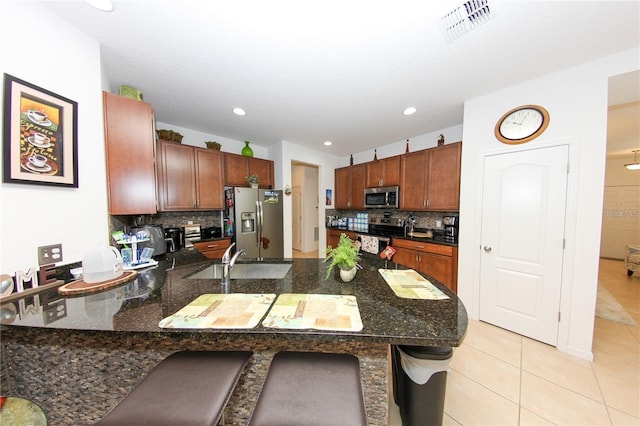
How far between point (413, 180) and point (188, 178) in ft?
11.2

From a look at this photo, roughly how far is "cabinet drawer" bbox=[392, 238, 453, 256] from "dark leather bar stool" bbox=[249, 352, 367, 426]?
7.94 ft

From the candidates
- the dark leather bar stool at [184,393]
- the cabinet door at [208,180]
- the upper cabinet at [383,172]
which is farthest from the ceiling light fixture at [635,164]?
the cabinet door at [208,180]

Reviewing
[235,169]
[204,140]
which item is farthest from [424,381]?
[204,140]

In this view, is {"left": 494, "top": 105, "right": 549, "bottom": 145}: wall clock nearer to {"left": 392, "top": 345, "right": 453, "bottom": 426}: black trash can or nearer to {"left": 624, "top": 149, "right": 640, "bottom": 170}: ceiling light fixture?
{"left": 392, "top": 345, "right": 453, "bottom": 426}: black trash can

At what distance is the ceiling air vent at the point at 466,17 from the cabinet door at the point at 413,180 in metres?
1.86

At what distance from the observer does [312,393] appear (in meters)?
0.74

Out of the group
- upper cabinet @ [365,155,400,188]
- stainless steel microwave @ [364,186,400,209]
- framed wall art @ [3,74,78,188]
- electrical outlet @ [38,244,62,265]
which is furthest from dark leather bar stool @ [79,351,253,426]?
upper cabinet @ [365,155,400,188]

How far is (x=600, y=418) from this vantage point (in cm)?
130

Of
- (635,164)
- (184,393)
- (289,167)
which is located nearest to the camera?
(184,393)

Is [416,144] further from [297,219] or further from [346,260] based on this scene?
[297,219]

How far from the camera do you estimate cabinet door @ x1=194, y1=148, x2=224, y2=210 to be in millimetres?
3006

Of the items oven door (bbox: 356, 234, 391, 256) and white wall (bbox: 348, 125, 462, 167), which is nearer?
white wall (bbox: 348, 125, 462, 167)

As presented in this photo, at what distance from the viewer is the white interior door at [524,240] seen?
1917 millimetres

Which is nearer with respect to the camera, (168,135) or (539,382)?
(539,382)
